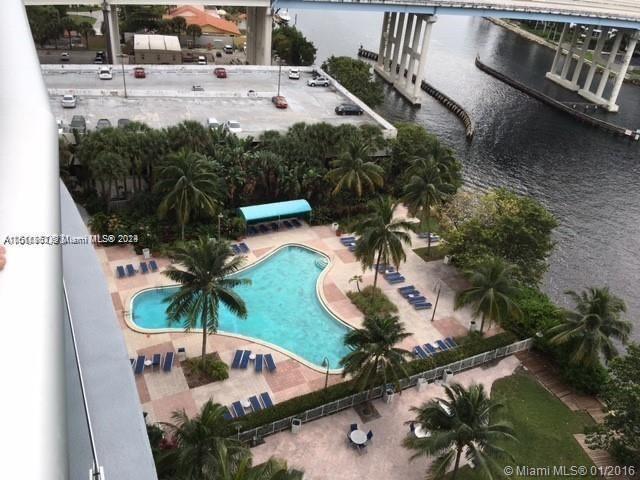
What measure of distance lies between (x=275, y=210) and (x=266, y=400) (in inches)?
812

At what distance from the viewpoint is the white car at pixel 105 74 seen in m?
67.8

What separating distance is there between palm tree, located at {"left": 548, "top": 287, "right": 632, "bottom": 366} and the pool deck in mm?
7713

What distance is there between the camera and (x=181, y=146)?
47.3m

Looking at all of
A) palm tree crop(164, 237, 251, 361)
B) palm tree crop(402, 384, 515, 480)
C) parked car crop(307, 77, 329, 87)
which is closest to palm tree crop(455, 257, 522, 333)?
palm tree crop(402, 384, 515, 480)

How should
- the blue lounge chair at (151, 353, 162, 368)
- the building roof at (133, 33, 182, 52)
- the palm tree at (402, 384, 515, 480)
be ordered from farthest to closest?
the building roof at (133, 33, 182, 52) < the blue lounge chair at (151, 353, 162, 368) < the palm tree at (402, 384, 515, 480)

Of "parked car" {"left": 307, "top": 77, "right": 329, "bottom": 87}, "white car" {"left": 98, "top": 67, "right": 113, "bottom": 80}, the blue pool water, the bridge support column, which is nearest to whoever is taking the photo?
the blue pool water

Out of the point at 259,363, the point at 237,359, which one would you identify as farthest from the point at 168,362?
the point at 259,363

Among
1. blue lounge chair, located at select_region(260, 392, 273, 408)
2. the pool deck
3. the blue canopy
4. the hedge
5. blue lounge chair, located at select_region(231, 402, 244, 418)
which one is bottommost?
the pool deck

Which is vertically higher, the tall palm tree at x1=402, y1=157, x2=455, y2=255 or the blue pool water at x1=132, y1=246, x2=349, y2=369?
A: the tall palm tree at x1=402, y1=157, x2=455, y2=255

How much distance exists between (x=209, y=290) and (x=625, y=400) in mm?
22656

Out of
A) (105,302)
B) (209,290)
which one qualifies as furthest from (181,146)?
(105,302)

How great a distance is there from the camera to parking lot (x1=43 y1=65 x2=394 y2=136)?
190ft

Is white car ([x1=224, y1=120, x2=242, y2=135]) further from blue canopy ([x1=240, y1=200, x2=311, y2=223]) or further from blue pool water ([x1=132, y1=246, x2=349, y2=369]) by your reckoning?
blue pool water ([x1=132, y1=246, x2=349, y2=369])

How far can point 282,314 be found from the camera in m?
40.0
